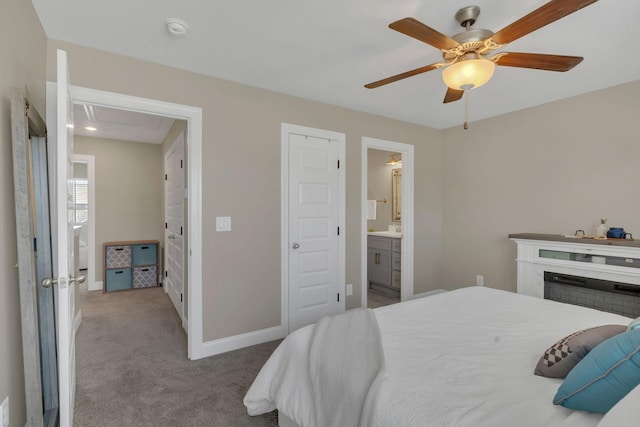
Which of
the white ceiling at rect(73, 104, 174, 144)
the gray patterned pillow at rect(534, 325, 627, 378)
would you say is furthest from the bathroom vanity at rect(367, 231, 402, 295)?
the white ceiling at rect(73, 104, 174, 144)

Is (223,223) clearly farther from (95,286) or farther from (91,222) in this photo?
(95,286)

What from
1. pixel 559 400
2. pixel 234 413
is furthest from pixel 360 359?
pixel 234 413

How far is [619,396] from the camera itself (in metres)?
0.91

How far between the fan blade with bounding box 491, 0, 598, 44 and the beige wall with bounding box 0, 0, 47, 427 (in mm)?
2342

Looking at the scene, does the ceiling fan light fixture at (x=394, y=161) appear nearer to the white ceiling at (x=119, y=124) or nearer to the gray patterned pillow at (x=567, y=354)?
the white ceiling at (x=119, y=124)

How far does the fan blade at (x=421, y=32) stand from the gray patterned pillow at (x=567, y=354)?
4.99ft

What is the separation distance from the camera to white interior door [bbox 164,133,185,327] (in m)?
3.54

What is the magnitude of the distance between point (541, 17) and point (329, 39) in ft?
4.04

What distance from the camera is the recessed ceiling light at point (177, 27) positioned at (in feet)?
6.43

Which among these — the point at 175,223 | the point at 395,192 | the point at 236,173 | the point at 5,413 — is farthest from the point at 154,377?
the point at 395,192

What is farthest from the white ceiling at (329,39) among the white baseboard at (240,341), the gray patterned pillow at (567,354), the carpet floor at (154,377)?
the carpet floor at (154,377)

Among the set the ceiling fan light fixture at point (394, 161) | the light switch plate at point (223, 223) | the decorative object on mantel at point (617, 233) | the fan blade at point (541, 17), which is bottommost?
the decorative object on mantel at point (617, 233)

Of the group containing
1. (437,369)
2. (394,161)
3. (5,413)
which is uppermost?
(394,161)

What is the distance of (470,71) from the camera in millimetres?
1793
